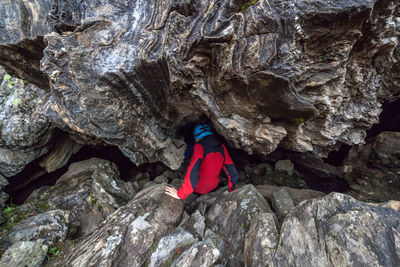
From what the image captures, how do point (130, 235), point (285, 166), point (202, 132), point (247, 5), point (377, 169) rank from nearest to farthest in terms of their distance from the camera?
point (247, 5) < point (130, 235) < point (202, 132) < point (377, 169) < point (285, 166)

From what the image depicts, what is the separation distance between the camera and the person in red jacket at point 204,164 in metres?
5.90

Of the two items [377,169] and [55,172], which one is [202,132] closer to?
[377,169]

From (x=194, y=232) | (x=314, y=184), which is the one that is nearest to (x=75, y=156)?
(x=194, y=232)

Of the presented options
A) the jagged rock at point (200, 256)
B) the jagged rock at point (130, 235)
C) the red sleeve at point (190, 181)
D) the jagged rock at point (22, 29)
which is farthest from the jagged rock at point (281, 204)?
the jagged rock at point (22, 29)

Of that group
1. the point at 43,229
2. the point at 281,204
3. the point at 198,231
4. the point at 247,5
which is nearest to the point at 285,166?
the point at 281,204

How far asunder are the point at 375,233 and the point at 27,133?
10339 mm

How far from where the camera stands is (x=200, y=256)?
4059mm

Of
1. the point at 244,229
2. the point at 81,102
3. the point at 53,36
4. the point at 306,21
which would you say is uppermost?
the point at 53,36

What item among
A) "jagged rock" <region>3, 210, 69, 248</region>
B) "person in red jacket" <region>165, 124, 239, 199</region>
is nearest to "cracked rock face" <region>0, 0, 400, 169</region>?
"person in red jacket" <region>165, 124, 239, 199</region>

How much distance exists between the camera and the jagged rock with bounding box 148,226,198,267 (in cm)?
426

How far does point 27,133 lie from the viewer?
642cm

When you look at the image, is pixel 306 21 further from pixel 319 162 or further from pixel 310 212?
pixel 319 162

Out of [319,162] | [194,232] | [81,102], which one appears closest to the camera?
[81,102]

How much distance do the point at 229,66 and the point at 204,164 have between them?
3.87 meters
